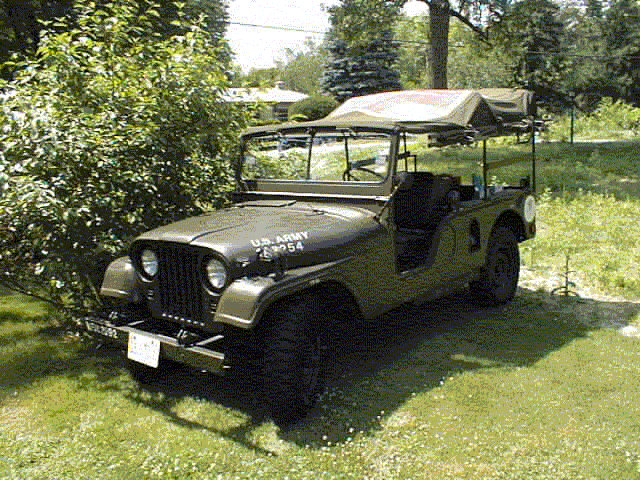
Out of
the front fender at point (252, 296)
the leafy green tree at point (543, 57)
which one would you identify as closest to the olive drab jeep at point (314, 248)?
the front fender at point (252, 296)

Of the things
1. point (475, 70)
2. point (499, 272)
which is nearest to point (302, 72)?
point (475, 70)

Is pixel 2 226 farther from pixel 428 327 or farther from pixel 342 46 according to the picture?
pixel 342 46

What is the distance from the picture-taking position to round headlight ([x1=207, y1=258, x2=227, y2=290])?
4.14m

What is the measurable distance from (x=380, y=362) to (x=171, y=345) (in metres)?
1.86

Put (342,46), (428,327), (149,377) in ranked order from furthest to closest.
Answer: (342,46), (428,327), (149,377)

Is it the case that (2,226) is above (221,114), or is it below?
below

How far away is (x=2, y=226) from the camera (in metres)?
A: 5.62

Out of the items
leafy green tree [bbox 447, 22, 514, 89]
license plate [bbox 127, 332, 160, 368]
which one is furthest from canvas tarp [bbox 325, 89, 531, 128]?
leafy green tree [bbox 447, 22, 514, 89]

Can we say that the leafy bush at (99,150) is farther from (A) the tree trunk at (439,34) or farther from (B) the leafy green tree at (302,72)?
(B) the leafy green tree at (302,72)

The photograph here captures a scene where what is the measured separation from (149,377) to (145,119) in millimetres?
2325

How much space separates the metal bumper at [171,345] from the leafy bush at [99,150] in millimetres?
1111

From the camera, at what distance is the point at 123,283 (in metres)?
4.69

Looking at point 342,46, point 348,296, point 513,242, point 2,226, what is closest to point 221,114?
point 2,226

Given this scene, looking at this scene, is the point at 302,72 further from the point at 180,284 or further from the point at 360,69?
the point at 180,284
